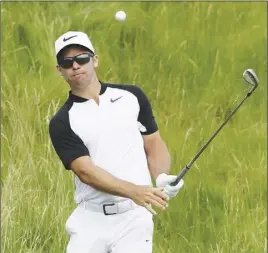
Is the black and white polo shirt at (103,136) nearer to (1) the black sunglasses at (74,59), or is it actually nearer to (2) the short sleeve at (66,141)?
(2) the short sleeve at (66,141)

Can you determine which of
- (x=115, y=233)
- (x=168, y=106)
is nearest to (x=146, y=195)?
(x=115, y=233)

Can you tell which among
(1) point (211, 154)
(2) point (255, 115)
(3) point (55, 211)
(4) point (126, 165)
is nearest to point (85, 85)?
(4) point (126, 165)

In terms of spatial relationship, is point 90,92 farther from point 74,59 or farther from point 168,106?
point 168,106

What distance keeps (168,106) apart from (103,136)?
11.4ft

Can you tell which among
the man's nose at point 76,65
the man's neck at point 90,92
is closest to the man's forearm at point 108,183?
the man's neck at point 90,92

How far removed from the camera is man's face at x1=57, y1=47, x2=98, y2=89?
18.5 ft

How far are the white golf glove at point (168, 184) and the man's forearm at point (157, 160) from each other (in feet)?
0.80

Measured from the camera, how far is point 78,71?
5641mm

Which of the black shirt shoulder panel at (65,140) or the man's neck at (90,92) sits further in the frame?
the man's neck at (90,92)

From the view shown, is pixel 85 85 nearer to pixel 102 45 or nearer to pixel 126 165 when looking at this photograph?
pixel 126 165

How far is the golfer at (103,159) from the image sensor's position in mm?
5559

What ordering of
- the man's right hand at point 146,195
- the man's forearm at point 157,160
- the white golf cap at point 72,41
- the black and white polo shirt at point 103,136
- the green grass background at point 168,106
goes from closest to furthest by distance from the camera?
the man's right hand at point 146,195 < the black and white polo shirt at point 103,136 < the white golf cap at point 72,41 < the man's forearm at point 157,160 < the green grass background at point 168,106

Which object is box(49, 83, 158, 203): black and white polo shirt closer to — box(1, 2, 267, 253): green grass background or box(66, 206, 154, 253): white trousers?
box(66, 206, 154, 253): white trousers

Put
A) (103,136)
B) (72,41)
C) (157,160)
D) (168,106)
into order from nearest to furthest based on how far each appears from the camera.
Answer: (103,136) → (72,41) → (157,160) → (168,106)
